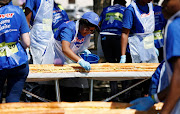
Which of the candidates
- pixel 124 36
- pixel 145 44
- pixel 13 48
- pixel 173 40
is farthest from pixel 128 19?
pixel 173 40

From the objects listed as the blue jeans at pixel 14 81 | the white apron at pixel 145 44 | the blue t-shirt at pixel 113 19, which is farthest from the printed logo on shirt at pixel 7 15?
the blue t-shirt at pixel 113 19

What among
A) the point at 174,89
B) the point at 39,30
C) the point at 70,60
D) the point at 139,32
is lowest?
the point at 70,60

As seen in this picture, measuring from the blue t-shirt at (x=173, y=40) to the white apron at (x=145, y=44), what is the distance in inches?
78.2

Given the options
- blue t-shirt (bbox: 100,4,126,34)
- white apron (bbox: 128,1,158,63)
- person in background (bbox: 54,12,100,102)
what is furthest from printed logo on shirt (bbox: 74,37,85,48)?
blue t-shirt (bbox: 100,4,126,34)

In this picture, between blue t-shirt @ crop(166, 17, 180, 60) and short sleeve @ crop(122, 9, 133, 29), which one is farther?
short sleeve @ crop(122, 9, 133, 29)

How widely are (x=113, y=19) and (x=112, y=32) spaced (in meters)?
0.23

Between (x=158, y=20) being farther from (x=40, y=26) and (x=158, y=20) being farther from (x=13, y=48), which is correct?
(x=13, y=48)

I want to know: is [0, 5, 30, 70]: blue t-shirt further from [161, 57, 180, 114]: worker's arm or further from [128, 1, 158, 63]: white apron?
[128, 1, 158, 63]: white apron

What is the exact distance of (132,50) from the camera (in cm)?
349

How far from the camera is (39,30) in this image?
3.90 metres

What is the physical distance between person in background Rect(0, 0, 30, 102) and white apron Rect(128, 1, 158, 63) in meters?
1.59

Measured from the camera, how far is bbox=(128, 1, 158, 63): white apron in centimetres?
340

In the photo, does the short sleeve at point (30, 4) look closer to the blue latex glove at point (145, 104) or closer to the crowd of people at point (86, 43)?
the crowd of people at point (86, 43)

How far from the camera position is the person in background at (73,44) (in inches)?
113
